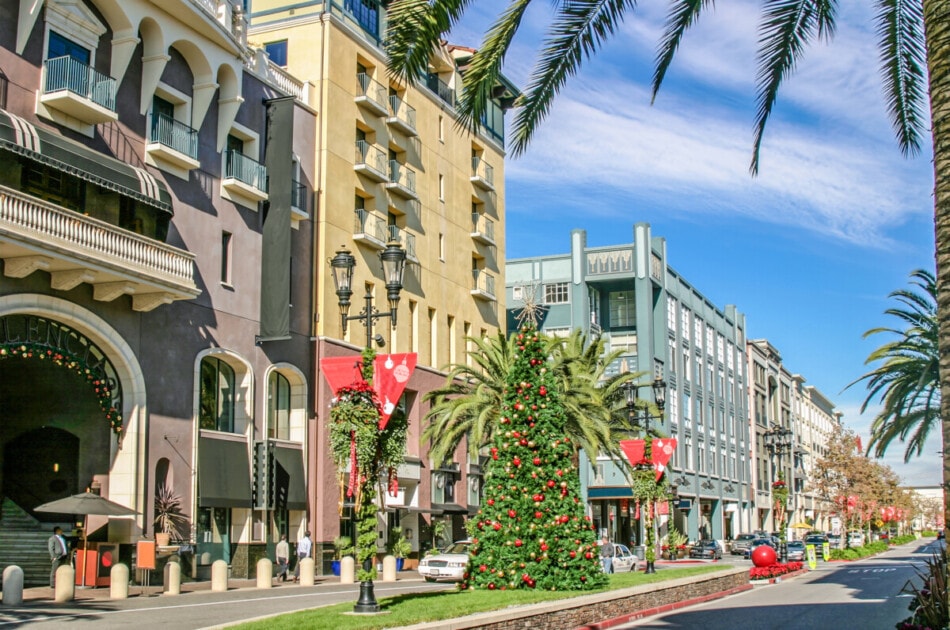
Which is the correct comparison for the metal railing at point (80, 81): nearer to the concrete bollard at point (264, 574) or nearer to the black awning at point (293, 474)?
the concrete bollard at point (264, 574)

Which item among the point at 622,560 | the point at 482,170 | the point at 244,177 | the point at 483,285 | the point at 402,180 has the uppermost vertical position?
the point at 482,170

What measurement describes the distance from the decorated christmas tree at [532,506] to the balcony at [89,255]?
11.3m

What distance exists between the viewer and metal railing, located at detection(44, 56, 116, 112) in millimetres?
26438

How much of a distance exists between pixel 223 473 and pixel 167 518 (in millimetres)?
3219

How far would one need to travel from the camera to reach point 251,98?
35.7 metres

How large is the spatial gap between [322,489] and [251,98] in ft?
47.3

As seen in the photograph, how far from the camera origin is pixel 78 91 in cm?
2692

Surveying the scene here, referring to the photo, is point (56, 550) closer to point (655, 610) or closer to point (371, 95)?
point (655, 610)

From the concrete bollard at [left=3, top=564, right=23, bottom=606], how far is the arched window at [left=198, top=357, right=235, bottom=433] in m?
11.3

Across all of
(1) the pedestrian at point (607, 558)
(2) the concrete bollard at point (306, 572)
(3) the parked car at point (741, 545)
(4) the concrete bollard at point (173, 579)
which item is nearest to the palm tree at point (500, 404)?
(1) the pedestrian at point (607, 558)

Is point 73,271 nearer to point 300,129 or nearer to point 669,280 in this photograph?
point 300,129

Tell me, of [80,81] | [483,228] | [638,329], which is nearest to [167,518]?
[80,81]

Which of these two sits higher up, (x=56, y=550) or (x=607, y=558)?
(x=56, y=550)

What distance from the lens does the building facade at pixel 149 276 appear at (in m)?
25.8
